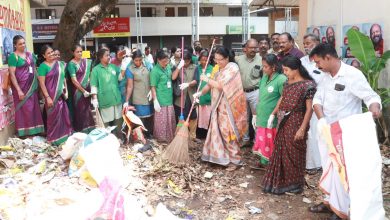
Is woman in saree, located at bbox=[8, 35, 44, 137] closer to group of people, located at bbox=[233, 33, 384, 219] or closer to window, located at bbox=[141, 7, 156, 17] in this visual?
group of people, located at bbox=[233, 33, 384, 219]

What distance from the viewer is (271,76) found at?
14.0 ft

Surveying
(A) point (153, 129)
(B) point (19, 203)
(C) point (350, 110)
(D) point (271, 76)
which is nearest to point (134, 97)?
(A) point (153, 129)

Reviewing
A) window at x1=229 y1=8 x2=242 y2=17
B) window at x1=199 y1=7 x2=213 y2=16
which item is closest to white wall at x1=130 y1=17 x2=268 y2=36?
window at x1=199 y1=7 x2=213 y2=16

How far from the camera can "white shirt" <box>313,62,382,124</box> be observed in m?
3.09

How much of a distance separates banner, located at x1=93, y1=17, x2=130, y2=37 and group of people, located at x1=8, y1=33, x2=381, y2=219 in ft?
56.2

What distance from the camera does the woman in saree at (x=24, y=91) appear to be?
5039 mm

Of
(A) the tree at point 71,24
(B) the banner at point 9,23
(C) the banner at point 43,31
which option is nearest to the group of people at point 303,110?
(B) the banner at point 9,23

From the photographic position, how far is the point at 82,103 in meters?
5.70

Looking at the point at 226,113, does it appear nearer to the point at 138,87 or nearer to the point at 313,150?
the point at 313,150

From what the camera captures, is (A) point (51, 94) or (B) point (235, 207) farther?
(A) point (51, 94)

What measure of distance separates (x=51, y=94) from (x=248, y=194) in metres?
3.00

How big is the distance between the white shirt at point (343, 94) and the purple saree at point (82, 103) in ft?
11.5

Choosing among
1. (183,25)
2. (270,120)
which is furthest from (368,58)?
(183,25)

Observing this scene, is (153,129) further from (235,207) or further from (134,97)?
(235,207)
